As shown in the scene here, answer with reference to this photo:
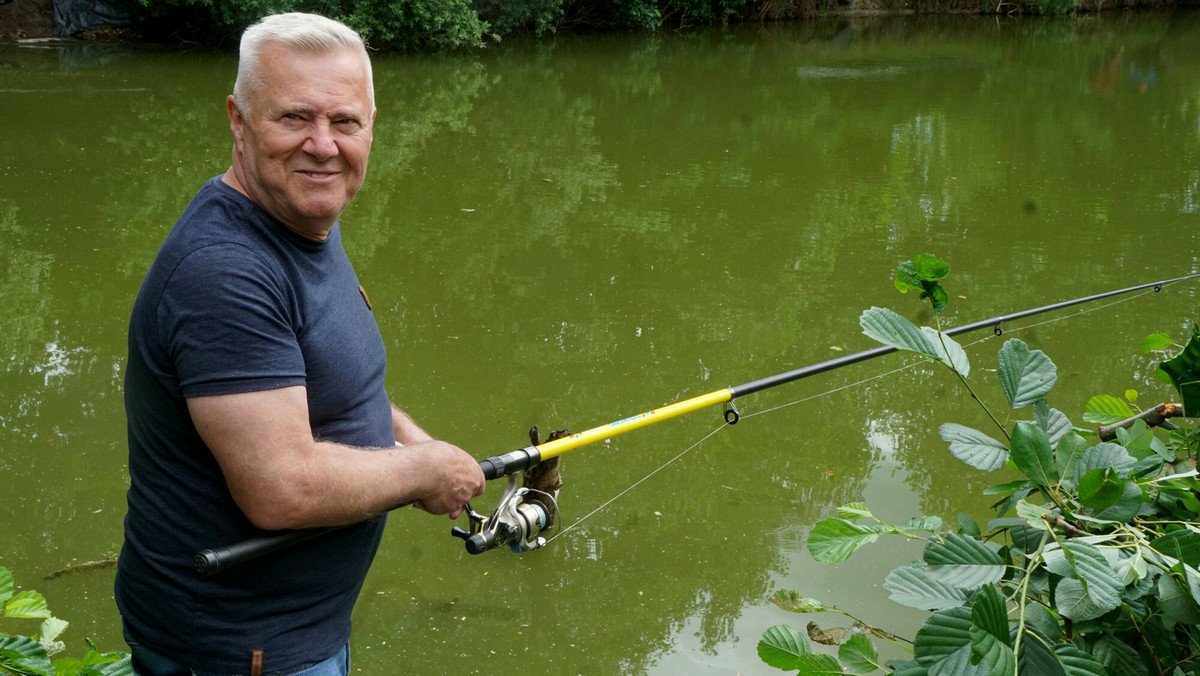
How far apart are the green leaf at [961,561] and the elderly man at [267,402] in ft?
2.32

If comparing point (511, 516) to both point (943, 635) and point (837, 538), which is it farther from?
point (943, 635)

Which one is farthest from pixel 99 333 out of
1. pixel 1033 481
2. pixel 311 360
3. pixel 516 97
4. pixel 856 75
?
pixel 856 75

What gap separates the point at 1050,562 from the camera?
1.21 m

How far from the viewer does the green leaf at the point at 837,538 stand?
1.38m

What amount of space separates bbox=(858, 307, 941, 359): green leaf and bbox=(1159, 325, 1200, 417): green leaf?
1.29ft

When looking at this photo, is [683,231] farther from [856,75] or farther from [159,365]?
[856,75]

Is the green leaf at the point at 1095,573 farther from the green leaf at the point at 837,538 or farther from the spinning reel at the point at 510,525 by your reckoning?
the spinning reel at the point at 510,525

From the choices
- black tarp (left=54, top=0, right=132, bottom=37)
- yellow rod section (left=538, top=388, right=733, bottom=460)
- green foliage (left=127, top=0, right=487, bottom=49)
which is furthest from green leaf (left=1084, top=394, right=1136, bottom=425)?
black tarp (left=54, top=0, right=132, bottom=37)

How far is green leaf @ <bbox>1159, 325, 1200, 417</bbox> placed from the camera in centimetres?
150

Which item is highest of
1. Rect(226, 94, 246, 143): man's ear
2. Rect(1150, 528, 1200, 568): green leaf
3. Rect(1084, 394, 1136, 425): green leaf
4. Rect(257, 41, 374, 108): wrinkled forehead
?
Rect(257, 41, 374, 108): wrinkled forehead

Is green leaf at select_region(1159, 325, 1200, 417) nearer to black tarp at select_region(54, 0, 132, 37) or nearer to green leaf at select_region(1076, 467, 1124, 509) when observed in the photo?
green leaf at select_region(1076, 467, 1124, 509)

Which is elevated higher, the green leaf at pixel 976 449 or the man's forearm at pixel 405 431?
the green leaf at pixel 976 449

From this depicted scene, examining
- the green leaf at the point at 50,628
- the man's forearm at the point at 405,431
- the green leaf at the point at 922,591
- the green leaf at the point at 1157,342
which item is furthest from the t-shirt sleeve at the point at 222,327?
the green leaf at the point at 1157,342

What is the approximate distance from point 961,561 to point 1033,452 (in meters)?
0.17
